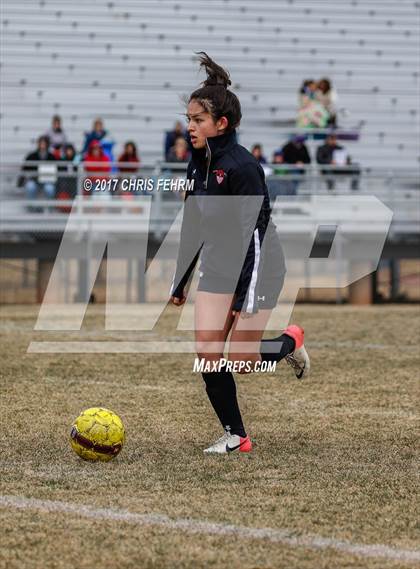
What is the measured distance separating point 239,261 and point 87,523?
1.83 metres

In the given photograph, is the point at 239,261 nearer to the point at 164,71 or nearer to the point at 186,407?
the point at 186,407

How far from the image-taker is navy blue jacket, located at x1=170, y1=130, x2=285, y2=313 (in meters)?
5.38

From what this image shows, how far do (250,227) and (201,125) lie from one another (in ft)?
1.74

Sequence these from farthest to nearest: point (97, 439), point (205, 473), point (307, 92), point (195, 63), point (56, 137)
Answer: point (195, 63) → point (307, 92) → point (56, 137) → point (97, 439) → point (205, 473)

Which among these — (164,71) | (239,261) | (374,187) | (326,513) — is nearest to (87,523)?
(326,513)

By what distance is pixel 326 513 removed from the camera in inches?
168

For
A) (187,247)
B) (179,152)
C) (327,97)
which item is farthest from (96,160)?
(187,247)

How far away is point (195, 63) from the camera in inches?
843

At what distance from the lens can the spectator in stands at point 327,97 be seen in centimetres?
1811

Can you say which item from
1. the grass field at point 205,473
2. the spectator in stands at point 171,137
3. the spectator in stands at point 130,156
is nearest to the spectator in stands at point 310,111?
the spectator in stands at point 171,137

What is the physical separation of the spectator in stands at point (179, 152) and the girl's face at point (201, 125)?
1153 centimetres

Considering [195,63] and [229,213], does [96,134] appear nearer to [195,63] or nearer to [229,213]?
[195,63]

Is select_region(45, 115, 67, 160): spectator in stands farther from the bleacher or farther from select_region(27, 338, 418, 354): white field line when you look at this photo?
select_region(27, 338, 418, 354): white field line

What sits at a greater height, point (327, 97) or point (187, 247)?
point (187, 247)
